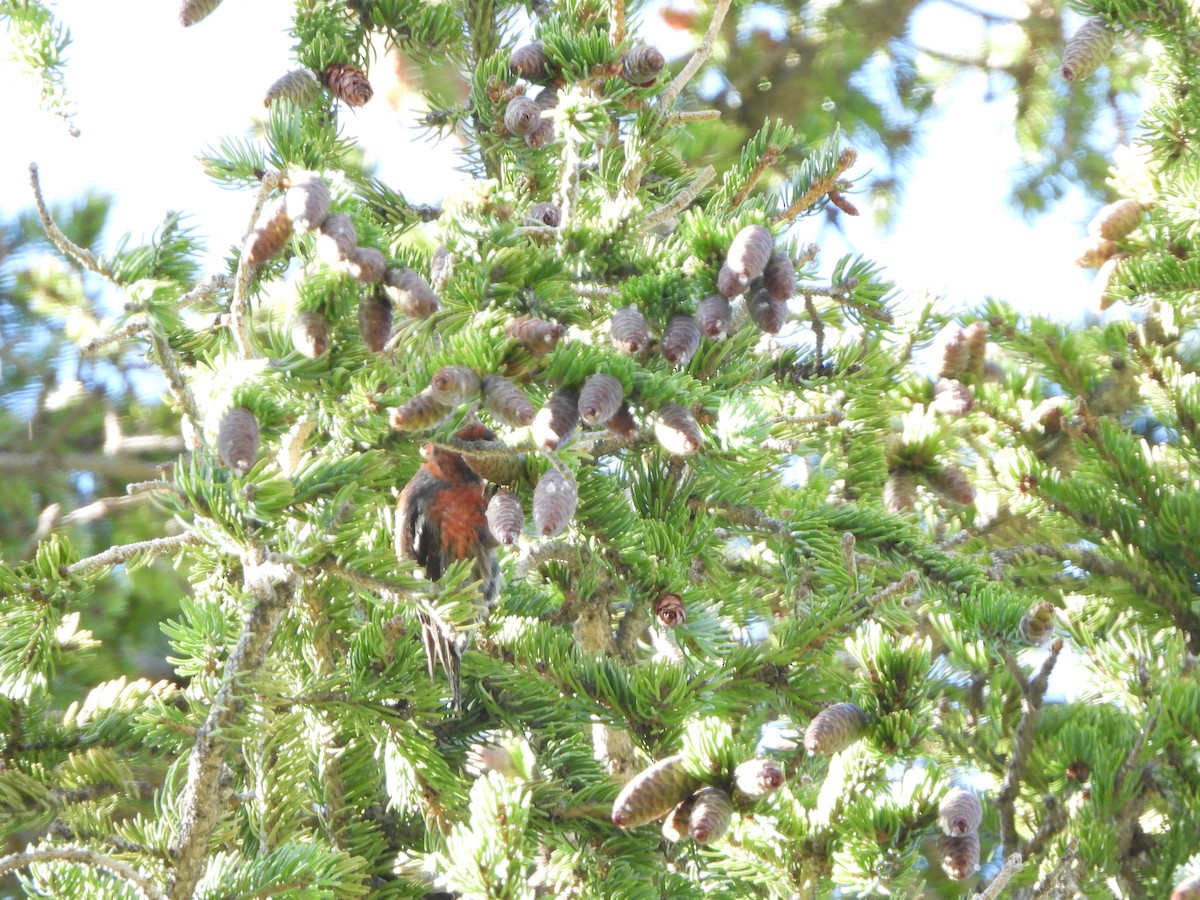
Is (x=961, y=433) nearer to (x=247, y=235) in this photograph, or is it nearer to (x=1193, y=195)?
(x=1193, y=195)

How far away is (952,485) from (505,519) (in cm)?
77

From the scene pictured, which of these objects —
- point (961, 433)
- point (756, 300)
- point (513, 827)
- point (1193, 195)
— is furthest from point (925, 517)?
point (513, 827)

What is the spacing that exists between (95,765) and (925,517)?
147 cm

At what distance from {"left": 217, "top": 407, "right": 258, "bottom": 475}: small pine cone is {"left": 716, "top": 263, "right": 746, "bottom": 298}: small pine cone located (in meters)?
0.49

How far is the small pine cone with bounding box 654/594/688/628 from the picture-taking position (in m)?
1.31

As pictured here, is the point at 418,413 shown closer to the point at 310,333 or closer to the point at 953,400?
the point at 310,333

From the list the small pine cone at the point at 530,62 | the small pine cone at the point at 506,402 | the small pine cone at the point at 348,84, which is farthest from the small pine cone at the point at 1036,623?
the small pine cone at the point at 348,84

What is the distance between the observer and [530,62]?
5.12 feet

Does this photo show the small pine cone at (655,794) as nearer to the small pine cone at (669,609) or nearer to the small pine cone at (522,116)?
the small pine cone at (669,609)

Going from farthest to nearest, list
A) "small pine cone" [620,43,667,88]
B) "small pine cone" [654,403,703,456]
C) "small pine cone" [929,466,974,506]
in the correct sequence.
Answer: "small pine cone" [929,466,974,506]
"small pine cone" [620,43,667,88]
"small pine cone" [654,403,703,456]

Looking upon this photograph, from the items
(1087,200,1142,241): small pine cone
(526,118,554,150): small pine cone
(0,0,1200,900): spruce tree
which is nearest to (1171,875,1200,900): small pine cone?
(0,0,1200,900): spruce tree

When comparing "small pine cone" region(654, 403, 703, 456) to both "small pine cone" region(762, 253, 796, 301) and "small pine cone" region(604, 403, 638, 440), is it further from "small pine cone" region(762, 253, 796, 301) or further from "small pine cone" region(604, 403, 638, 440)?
"small pine cone" region(762, 253, 796, 301)

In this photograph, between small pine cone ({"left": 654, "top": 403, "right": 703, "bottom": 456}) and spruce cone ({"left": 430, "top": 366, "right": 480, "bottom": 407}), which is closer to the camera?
spruce cone ({"left": 430, "top": 366, "right": 480, "bottom": 407})

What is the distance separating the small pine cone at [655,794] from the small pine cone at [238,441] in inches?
18.1
